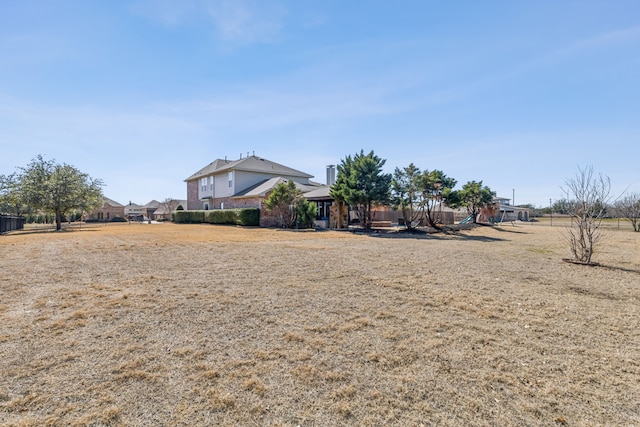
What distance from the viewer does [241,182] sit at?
31.0 m

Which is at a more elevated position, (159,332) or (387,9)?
(387,9)

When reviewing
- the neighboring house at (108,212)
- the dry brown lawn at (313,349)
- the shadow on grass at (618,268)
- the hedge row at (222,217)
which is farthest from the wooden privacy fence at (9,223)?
the shadow on grass at (618,268)

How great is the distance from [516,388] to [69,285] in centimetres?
728

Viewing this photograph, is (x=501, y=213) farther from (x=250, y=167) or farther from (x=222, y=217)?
(x=222, y=217)

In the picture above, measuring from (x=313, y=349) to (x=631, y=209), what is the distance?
34472mm

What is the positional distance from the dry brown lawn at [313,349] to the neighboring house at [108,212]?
190 feet

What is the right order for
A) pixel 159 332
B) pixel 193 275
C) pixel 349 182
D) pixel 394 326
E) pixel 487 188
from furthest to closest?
pixel 487 188 < pixel 349 182 < pixel 193 275 < pixel 394 326 < pixel 159 332

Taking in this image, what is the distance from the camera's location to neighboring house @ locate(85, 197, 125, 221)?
54.6m

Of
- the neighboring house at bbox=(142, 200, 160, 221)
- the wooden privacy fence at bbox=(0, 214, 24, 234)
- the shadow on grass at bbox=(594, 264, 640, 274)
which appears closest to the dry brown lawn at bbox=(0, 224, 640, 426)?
the shadow on grass at bbox=(594, 264, 640, 274)

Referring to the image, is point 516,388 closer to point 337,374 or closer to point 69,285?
point 337,374

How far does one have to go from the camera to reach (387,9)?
10.5 metres

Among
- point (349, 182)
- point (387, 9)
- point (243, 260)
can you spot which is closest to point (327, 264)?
point (243, 260)

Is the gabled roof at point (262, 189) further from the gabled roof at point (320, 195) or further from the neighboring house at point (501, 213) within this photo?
the neighboring house at point (501, 213)

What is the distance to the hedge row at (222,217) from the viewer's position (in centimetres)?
2570
